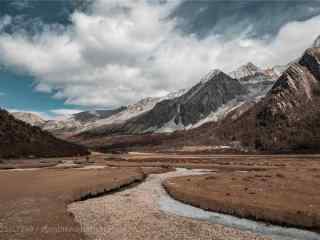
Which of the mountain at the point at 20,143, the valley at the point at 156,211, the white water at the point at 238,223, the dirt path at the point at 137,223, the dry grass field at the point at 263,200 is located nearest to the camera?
the dirt path at the point at 137,223

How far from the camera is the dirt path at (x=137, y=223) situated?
2862 centimetres

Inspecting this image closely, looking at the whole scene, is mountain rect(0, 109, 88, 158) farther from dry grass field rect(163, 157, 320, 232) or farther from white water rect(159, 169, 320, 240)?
white water rect(159, 169, 320, 240)

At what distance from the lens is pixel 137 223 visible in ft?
108

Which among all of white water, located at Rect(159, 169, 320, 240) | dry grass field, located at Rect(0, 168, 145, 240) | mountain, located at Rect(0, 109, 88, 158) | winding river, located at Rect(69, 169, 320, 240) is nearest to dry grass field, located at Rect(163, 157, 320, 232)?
white water, located at Rect(159, 169, 320, 240)

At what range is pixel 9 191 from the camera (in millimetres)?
50250

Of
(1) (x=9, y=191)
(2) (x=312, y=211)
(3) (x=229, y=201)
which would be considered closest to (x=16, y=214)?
(1) (x=9, y=191)

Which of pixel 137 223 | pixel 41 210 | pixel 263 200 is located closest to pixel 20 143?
pixel 41 210

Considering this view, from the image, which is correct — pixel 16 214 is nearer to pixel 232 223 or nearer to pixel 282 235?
pixel 232 223

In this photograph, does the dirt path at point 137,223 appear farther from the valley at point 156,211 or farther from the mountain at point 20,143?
the mountain at point 20,143

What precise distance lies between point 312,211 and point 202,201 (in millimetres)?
14281

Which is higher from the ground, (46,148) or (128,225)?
(46,148)

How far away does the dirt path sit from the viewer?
2862cm

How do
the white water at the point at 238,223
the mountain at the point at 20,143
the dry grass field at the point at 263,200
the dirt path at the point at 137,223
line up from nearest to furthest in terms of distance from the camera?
the dirt path at the point at 137,223
the white water at the point at 238,223
the dry grass field at the point at 263,200
the mountain at the point at 20,143

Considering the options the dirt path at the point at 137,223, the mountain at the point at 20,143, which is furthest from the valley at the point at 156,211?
the mountain at the point at 20,143
